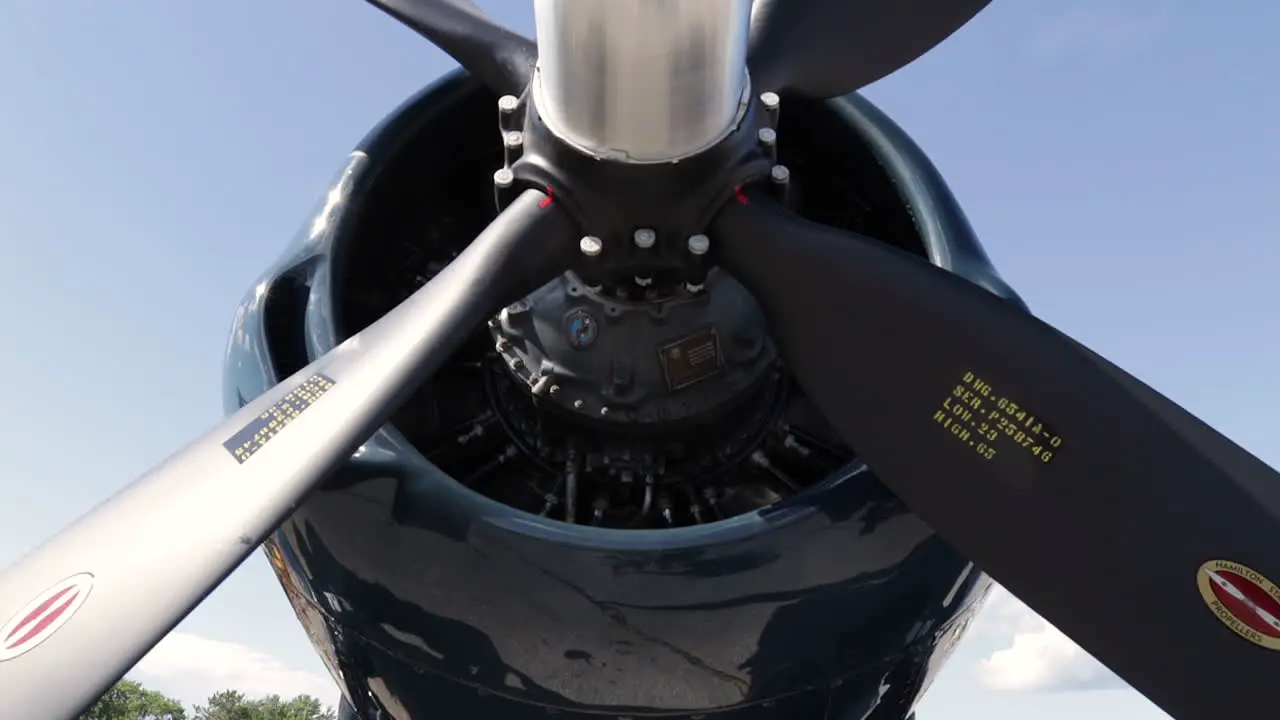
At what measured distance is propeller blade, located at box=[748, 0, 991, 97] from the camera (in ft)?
15.9

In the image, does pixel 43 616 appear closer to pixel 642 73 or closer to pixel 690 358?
pixel 642 73

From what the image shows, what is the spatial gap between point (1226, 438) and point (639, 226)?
7.17 ft

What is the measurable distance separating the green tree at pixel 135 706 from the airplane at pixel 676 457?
48531mm

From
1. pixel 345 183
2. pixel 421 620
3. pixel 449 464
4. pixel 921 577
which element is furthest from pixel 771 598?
pixel 345 183

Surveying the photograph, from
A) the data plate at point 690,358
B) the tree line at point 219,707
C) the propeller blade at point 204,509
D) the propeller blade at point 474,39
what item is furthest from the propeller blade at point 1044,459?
the tree line at point 219,707

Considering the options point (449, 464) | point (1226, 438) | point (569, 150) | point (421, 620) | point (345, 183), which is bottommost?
point (449, 464)

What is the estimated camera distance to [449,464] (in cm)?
586

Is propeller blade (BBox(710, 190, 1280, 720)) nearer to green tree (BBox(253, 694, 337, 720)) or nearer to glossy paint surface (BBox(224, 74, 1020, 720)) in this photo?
glossy paint surface (BBox(224, 74, 1020, 720))

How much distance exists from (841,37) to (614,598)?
9.17 ft

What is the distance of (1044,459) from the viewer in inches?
136

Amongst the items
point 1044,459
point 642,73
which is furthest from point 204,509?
point 1044,459

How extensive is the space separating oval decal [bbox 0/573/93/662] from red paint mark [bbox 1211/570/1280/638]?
10.6ft

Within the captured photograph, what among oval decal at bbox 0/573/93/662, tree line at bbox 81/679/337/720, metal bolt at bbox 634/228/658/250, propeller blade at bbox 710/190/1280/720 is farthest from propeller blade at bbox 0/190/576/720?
tree line at bbox 81/679/337/720

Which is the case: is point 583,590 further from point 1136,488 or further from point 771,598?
point 1136,488
